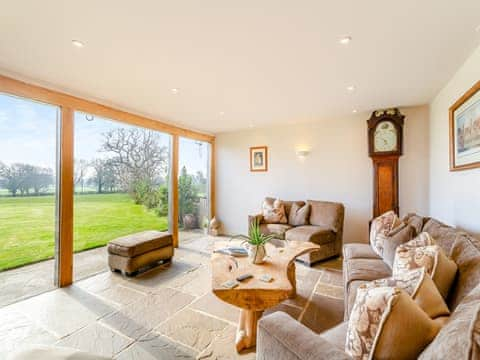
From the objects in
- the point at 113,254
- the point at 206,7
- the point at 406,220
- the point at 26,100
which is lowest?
the point at 113,254

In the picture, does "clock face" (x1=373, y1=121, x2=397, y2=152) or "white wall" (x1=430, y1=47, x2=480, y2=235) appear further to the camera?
"clock face" (x1=373, y1=121, x2=397, y2=152)

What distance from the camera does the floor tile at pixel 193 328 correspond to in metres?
1.90

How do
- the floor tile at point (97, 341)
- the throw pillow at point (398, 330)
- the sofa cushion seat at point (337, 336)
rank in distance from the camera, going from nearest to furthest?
1. the throw pillow at point (398, 330)
2. the sofa cushion seat at point (337, 336)
3. the floor tile at point (97, 341)

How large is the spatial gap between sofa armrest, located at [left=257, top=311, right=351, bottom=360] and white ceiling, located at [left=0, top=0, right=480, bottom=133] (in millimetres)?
1900

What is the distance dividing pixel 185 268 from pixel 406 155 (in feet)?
13.3

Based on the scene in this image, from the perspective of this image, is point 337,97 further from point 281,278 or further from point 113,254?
point 113,254

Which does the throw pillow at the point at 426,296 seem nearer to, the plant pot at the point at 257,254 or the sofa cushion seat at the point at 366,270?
the sofa cushion seat at the point at 366,270

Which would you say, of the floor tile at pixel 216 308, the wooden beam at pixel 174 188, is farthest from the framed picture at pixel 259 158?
the floor tile at pixel 216 308

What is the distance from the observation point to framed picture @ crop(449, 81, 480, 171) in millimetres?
2027

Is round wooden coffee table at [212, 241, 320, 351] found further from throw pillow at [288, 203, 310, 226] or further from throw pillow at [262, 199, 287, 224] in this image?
throw pillow at [262, 199, 287, 224]

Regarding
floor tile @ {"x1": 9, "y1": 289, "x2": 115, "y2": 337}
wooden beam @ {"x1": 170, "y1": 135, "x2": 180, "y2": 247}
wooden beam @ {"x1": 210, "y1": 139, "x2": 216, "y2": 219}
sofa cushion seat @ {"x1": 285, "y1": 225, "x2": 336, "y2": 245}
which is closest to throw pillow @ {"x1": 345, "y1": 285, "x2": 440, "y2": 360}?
floor tile @ {"x1": 9, "y1": 289, "x2": 115, "y2": 337}

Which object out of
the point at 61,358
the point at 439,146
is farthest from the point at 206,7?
the point at 439,146

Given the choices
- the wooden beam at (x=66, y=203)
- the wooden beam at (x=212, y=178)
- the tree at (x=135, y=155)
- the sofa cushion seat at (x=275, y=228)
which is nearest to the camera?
the wooden beam at (x=66, y=203)

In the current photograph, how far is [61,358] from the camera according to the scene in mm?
911
